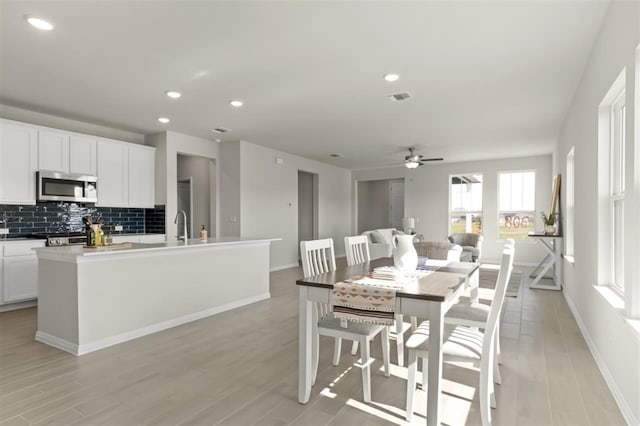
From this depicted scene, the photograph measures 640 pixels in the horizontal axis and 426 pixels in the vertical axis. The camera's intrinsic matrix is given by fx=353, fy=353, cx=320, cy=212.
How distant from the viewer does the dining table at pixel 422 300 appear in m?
1.79

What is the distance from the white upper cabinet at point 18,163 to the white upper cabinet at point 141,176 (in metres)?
1.30

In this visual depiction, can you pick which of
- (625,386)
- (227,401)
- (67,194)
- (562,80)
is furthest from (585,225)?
(67,194)

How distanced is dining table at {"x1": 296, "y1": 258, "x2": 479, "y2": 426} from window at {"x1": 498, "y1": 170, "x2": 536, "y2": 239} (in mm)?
Result: 6795

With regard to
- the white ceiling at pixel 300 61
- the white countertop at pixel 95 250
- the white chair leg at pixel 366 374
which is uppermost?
the white ceiling at pixel 300 61

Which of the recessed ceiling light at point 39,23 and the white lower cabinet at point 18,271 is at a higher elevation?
the recessed ceiling light at point 39,23

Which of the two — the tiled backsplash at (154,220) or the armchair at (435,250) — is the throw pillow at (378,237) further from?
the tiled backsplash at (154,220)

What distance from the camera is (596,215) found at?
2.90 m

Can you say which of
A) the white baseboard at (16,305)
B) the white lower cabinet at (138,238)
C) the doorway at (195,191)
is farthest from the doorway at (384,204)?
the white baseboard at (16,305)

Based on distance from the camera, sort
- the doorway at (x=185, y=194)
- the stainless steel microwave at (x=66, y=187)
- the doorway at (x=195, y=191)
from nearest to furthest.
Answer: the stainless steel microwave at (x=66, y=187) → the doorway at (x=195, y=191) → the doorway at (x=185, y=194)

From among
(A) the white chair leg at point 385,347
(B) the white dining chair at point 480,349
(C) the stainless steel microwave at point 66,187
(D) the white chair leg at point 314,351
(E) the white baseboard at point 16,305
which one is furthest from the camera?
(C) the stainless steel microwave at point 66,187

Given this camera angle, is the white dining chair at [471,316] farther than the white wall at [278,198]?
No

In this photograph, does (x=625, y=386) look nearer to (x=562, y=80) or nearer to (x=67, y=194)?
(x=562, y=80)

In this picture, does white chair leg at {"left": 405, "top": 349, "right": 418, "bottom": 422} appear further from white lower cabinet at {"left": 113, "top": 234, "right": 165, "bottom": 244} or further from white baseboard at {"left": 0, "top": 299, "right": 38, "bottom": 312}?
white baseboard at {"left": 0, "top": 299, "right": 38, "bottom": 312}

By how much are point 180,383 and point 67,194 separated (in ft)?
12.4
